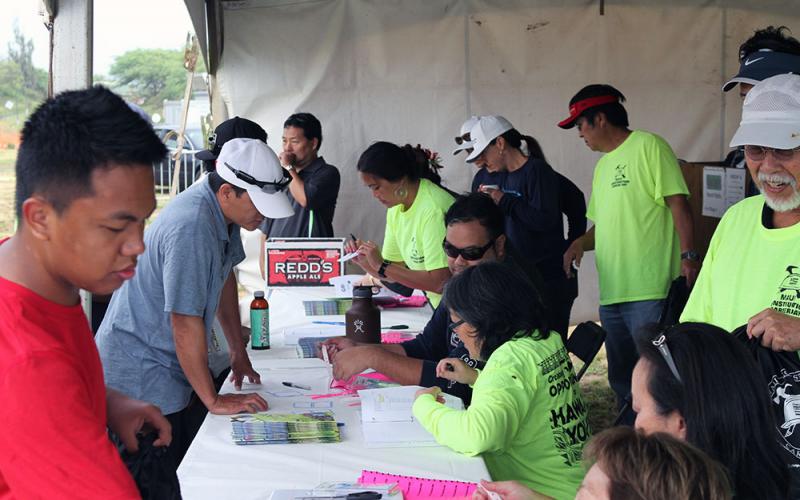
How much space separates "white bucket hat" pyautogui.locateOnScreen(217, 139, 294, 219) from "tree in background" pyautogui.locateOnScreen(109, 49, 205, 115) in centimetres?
1814

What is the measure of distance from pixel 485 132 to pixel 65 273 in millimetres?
3315

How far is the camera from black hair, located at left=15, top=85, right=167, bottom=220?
1.10 m

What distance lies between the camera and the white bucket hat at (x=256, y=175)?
8.18 feet

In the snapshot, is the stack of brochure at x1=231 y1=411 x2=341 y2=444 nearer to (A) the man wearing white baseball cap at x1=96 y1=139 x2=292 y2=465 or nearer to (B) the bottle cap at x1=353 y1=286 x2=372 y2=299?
(A) the man wearing white baseball cap at x1=96 y1=139 x2=292 y2=465

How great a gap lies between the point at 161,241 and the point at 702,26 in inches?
198

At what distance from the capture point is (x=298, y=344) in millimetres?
3295

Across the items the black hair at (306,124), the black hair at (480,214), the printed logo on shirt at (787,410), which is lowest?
the printed logo on shirt at (787,410)

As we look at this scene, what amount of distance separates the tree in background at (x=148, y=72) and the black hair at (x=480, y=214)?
1778 cm

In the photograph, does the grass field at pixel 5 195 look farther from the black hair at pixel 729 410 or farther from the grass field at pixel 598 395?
the black hair at pixel 729 410

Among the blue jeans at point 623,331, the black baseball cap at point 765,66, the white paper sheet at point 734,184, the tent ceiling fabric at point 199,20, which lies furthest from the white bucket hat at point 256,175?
the tent ceiling fabric at point 199,20

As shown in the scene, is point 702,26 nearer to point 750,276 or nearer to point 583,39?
point 583,39

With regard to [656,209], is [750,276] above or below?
below

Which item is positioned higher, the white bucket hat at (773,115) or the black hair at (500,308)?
the white bucket hat at (773,115)

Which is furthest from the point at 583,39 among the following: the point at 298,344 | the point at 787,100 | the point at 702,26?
the point at 787,100
